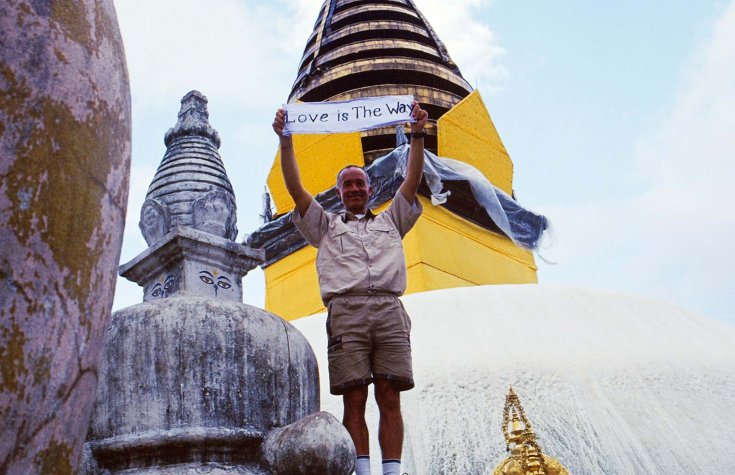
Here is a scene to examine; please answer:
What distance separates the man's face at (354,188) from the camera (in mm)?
2914

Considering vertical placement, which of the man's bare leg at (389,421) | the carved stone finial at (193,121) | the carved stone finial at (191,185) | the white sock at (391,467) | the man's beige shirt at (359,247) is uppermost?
the carved stone finial at (193,121)

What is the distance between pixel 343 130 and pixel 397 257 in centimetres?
50

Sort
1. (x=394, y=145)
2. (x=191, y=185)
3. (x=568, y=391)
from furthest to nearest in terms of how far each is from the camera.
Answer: (x=394, y=145) → (x=568, y=391) → (x=191, y=185)

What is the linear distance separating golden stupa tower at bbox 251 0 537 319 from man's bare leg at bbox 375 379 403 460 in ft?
25.6

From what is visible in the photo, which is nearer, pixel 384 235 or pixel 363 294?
pixel 363 294

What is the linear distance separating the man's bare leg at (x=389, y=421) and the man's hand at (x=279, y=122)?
93 centimetres

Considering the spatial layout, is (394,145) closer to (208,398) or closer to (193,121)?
(193,121)

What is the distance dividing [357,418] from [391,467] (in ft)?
0.64

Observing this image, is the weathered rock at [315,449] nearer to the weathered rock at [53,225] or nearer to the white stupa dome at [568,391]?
the weathered rock at [53,225]

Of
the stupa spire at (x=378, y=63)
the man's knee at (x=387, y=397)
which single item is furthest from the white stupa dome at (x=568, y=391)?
the stupa spire at (x=378, y=63)

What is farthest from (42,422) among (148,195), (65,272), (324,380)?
(324,380)

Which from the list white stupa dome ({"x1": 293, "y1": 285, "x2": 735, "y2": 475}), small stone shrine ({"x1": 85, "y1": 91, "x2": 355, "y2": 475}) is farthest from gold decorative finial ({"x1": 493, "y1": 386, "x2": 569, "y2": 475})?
small stone shrine ({"x1": 85, "y1": 91, "x2": 355, "y2": 475})

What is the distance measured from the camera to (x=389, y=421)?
2.62 meters

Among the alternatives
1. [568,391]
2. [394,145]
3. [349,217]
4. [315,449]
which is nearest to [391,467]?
[315,449]
